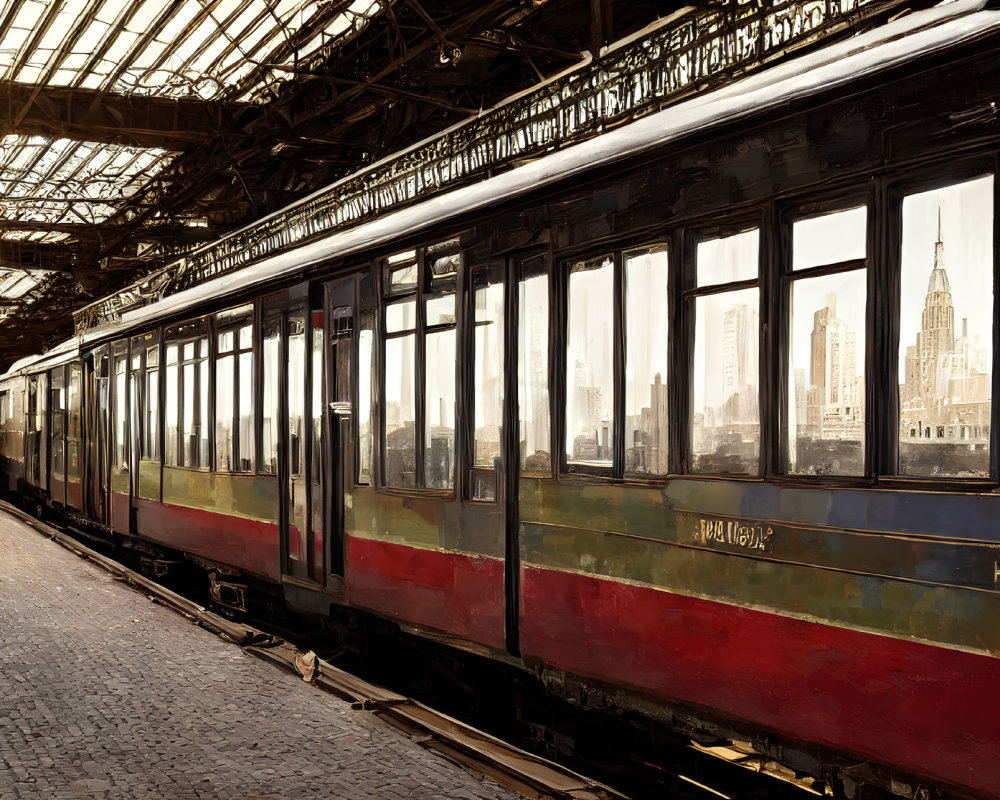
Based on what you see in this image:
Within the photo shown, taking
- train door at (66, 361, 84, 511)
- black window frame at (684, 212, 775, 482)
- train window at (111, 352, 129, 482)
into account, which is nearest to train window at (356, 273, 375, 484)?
black window frame at (684, 212, 775, 482)

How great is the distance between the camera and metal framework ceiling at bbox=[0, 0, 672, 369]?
10.8 metres

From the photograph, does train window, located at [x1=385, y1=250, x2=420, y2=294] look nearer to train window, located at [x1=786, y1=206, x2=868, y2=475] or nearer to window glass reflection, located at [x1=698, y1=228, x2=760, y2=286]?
window glass reflection, located at [x1=698, y1=228, x2=760, y2=286]

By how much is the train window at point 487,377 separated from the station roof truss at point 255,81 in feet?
2.75

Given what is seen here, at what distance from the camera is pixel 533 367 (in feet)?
18.1

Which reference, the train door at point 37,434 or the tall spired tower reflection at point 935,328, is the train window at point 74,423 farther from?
the tall spired tower reflection at point 935,328

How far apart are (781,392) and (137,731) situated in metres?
3.69

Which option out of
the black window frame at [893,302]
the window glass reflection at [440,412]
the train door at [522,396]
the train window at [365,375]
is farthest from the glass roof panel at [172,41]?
the black window frame at [893,302]

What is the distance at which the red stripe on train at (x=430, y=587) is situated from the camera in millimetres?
5766

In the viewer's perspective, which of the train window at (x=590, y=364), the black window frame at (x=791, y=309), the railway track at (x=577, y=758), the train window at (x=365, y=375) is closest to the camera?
the black window frame at (x=791, y=309)

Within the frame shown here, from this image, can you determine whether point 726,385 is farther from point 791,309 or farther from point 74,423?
point 74,423

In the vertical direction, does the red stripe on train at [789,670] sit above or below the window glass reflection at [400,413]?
below

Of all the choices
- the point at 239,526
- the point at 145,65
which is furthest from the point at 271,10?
the point at 239,526

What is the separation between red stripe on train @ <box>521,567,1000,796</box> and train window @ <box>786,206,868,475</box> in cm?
65

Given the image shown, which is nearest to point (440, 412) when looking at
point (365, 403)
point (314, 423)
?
point (365, 403)
